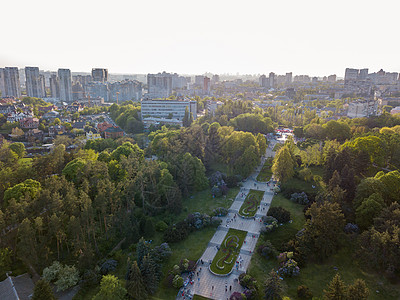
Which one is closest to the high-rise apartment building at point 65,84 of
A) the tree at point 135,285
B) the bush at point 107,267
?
the bush at point 107,267

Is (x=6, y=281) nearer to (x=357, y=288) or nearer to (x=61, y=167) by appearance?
(x=61, y=167)

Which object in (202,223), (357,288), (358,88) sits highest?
(358,88)

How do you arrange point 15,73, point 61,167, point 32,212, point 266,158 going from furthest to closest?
point 15,73 < point 266,158 < point 61,167 < point 32,212

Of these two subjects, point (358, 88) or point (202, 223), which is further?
point (358, 88)

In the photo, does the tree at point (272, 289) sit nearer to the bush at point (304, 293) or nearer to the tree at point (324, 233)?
the bush at point (304, 293)

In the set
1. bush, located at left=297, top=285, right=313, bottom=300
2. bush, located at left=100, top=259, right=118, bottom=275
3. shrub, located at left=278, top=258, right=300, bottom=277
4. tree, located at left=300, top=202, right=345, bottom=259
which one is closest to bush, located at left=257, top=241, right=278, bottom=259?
shrub, located at left=278, top=258, right=300, bottom=277

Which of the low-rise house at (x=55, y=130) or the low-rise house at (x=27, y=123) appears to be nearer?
the low-rise house at (x=55, y=130)

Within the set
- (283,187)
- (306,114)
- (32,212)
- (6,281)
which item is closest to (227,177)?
(283,187)

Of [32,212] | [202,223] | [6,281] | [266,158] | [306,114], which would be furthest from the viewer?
[306,114]
